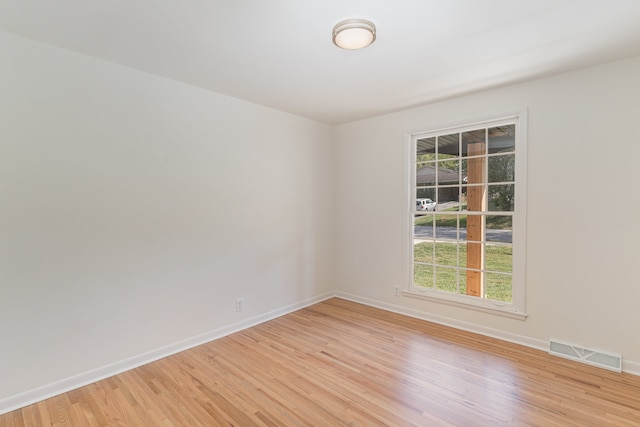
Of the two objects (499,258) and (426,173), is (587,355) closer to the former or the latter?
(499,258)

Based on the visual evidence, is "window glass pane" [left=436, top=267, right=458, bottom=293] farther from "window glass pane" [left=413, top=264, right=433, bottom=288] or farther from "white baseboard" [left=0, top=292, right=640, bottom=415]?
"white baseboard" [left=0, top=292, right=640, bottom=415]

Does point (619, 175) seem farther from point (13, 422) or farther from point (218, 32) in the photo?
point (13, 422)

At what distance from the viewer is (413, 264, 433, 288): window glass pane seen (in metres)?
3.72

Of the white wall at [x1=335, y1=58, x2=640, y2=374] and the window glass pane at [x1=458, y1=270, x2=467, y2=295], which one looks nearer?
the white wall at [x1=335, y1=58, x2=640, y2=374]

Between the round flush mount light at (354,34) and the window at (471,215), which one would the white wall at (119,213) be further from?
the window at (471,215)

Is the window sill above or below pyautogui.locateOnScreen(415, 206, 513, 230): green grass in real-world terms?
below

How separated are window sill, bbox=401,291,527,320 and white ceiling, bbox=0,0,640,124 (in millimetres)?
2179

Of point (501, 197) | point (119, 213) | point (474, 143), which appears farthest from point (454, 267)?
point (119, 213)

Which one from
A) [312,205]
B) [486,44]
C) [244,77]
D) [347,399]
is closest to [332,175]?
[312,205]

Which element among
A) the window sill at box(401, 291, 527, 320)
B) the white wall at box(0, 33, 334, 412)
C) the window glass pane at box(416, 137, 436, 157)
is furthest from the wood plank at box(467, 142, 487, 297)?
the white wall at box(0, 33, 334, 412)

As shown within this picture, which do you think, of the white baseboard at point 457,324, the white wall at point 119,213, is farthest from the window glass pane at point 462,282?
the white wall at point 119,213

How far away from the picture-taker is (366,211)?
421 centimetres

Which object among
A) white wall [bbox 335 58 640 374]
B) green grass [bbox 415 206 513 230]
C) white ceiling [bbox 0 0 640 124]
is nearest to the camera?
white ceiling [bbox 0 0 640 124]

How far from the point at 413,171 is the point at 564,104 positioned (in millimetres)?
1537
